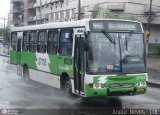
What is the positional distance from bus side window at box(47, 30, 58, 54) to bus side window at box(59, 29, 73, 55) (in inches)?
18.8

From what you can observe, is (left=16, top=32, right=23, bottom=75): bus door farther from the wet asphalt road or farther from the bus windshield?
the bus windshield

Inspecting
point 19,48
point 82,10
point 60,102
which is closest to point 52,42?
point 60,102

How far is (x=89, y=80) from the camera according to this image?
1122 centimetres

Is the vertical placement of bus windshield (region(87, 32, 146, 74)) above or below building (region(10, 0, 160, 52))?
below

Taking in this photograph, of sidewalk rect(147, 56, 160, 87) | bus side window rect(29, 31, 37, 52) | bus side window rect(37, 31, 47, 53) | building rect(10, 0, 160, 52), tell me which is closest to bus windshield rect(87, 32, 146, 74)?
bus side window rect(37, 31, 47, 53)

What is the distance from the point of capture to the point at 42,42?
51.1ft

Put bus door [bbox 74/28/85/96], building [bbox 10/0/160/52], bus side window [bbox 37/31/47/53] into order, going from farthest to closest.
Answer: building [bbox 10/0/160/52], bus side window [bbox 37/31/47/53], bus door [bbox 74/28/85/96]

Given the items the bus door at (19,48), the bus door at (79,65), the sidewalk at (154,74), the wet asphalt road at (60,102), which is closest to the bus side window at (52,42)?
the wet asphalt road at (60,102)

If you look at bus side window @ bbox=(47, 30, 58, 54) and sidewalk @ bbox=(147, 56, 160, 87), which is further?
sidewalk @ bbox=(147, 56, 160, 87)

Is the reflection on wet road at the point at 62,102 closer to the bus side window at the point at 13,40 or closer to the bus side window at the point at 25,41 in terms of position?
the bus side window at the point at 25,41

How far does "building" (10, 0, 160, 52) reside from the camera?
2261 inches

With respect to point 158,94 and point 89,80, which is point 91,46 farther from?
point 158,94

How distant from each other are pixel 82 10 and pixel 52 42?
51.4 meters

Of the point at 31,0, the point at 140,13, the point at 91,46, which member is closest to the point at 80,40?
the point at 91,46
